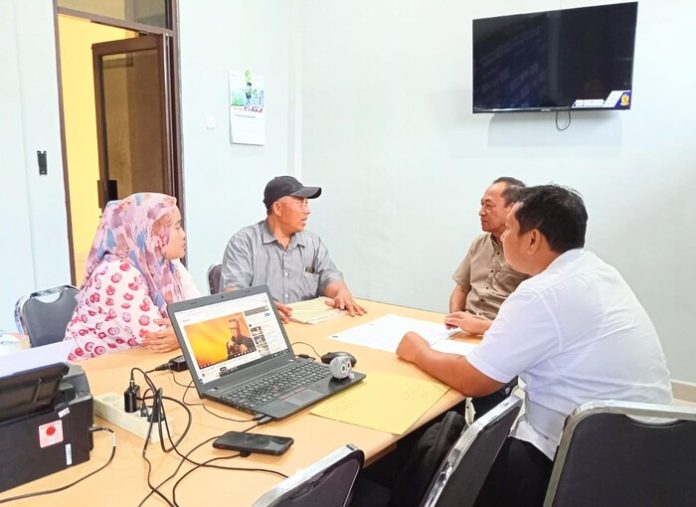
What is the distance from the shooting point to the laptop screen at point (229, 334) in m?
1.39

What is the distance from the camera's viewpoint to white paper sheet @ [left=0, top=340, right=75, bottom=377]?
0.98 m

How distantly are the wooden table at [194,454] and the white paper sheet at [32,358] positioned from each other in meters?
0.22

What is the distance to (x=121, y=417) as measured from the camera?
4.08 feet

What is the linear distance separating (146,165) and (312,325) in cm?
258

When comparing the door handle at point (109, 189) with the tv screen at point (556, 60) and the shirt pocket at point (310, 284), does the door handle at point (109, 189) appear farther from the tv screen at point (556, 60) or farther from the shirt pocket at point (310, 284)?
the tv screen at point (556, 60)

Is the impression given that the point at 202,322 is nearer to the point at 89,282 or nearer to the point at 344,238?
the point at 89,282

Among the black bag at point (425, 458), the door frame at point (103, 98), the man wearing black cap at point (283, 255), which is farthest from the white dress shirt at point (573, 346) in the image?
the door frame at point (103, 98)

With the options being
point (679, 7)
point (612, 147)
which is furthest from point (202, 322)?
point (679, 7)

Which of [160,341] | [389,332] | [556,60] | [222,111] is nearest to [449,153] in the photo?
[556,60]

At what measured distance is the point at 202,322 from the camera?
4.69 ft

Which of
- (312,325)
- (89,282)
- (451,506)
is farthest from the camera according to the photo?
(312,325)

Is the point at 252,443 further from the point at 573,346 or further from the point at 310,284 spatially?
the point at 310,284

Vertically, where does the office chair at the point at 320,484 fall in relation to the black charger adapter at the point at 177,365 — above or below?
above

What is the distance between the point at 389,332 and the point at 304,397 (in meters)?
0.68
